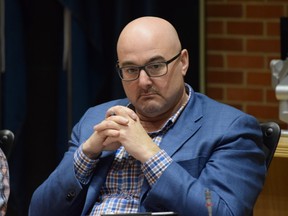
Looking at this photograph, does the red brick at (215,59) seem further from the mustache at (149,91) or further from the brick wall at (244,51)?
the mustache at (149,91)

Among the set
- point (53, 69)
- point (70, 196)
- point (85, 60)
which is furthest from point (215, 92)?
point (70, 196)

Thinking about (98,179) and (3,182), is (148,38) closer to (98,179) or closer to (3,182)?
(98,179)

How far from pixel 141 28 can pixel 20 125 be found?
177cm

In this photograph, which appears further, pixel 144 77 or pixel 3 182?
pixel 3 182

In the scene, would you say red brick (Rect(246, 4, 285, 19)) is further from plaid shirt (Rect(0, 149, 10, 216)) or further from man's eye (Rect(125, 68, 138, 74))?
plaid shirt (Rect(0, 149, 10, 216))

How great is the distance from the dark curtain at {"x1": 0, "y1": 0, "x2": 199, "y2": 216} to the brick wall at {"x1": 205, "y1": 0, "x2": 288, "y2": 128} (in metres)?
0.22

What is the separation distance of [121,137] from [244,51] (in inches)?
76.6

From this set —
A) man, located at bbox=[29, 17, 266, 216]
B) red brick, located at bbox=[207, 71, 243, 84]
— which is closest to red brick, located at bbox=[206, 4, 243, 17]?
red brick, located at bbox=[207, 71, 243, 84]

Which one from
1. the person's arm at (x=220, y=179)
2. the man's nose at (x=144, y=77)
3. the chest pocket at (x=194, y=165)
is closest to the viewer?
the person's arm at (x=220, y=179)

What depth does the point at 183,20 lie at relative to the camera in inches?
164

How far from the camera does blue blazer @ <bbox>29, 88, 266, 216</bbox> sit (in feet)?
8.04

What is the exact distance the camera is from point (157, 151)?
2514 mm

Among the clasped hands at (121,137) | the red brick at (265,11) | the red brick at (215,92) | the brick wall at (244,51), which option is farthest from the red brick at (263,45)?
the clasped hands at (121,137)

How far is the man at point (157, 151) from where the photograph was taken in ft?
8.13
